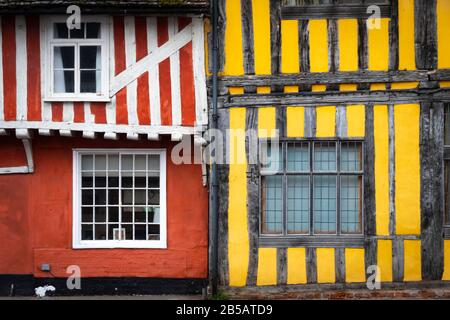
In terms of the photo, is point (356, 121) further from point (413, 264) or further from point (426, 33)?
point (413, 264)

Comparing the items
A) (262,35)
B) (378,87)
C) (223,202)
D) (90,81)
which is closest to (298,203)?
(223,202)

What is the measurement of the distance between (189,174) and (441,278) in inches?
179

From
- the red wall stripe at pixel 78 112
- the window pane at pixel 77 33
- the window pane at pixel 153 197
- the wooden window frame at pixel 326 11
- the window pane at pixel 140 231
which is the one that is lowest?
the window pane at pixel 140 231

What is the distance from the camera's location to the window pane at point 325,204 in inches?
409

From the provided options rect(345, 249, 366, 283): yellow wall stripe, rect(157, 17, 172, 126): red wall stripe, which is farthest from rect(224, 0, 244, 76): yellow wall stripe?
rect(345, 249, 366, 283): yellow wall stripe

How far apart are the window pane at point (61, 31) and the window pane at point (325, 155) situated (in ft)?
15.2

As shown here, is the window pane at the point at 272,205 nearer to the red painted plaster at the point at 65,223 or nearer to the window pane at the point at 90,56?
the red painted plaster at the point at 65,223

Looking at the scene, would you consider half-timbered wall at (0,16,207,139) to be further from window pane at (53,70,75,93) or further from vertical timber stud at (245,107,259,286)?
vertical timber stud at (245,107,259,286)

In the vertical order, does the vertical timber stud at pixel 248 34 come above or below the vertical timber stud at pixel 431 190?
above

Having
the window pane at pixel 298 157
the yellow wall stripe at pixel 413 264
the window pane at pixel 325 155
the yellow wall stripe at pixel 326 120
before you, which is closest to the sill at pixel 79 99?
the window pane at pixel 298 157

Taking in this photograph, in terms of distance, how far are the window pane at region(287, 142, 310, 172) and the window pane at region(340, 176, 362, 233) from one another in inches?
27.4

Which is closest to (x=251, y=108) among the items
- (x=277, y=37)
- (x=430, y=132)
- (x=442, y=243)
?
(x=277, y=37)

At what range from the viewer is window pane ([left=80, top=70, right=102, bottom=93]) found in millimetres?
10320

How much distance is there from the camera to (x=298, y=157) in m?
10.4
